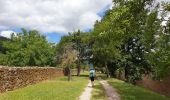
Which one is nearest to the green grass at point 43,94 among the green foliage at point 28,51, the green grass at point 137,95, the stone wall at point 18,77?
the stone wall at point 18,77

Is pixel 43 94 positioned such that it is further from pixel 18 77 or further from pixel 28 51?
pixel 28 51

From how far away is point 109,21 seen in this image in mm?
25844

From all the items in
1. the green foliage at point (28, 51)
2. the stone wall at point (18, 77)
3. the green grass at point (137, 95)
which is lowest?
the green grass at point (137, 95)

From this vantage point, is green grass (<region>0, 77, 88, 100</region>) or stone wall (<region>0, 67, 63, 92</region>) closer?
green grass (<region>0, 77, 88, 100</region>)

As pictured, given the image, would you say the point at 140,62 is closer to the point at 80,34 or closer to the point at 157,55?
the point at 80,34

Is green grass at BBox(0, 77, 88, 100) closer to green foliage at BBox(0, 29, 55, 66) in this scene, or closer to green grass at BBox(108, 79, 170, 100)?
green grass at BBox(108, 79, 170, 100)

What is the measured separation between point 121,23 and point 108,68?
135ft

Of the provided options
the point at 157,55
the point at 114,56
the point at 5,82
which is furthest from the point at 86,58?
the point at 5,82

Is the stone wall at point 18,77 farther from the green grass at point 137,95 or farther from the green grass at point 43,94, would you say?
the green grass at point 137,95

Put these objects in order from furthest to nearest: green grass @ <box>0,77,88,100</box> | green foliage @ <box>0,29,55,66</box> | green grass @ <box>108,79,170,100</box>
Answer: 1. green foliage @ <box>0,29,55,66</box>
2. green grass @ <box>108,79,170,100</box>
3. green grass @ <box>0,77,88,100</box>

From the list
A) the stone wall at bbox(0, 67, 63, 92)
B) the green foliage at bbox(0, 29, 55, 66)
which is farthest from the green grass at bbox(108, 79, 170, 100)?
the green foliage at bbox(0, 29, 55, 66)

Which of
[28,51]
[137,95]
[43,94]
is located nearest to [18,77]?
[43,94]

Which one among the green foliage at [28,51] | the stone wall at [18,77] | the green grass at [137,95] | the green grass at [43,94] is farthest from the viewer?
the green foliage at [28,51]

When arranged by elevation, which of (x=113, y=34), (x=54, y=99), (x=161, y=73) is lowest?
(x=54, y=99)
